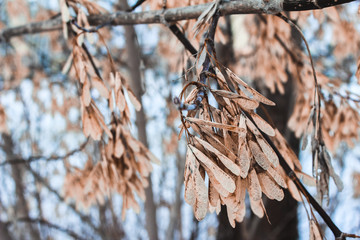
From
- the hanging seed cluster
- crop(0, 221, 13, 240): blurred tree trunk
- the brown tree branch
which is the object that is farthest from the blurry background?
the hanging seed cluster

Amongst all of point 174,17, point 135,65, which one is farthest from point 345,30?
point 174,17

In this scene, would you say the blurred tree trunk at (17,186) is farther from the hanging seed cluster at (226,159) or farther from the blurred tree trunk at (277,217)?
the hanging seed cluster at (226,159)

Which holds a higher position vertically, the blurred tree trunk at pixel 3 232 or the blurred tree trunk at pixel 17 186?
the blurred tree trunk at pixel 17 186

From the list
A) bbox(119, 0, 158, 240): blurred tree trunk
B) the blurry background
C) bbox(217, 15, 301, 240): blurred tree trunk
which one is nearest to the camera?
bbox(119, 0, 158, 240): blurred tree trunk

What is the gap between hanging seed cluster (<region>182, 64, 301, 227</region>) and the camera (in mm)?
515

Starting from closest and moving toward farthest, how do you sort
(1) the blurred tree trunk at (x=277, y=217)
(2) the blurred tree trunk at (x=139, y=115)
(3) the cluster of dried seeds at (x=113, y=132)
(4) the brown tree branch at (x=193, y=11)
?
(4) the brown tree branch at (x=193, y=11)
(3) the cluster of dried seeds at (x=113, y=132)
(2) the blurred tree trunk at (x=139, y=115)
(1) the blurred tree trunk at (x=277, y=217)

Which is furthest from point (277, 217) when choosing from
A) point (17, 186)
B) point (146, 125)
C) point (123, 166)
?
point (17, 186)

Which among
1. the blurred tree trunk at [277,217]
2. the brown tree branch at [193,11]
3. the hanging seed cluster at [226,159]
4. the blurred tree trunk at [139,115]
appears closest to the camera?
the hanging seed cluster at [226,159]

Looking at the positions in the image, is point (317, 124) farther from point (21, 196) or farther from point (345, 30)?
point (21, 196)

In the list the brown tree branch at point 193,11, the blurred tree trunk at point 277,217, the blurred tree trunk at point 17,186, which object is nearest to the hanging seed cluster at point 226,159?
the brown tree branch at point 193,11

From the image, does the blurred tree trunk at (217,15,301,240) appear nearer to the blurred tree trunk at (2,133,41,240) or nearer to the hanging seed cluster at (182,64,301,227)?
the blurred tree trunk at (2,133,41,240)

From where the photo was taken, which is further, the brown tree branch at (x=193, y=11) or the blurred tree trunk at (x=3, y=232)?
the blurred tree trunk at (x=3, y=232)

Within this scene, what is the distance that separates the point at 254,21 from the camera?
6.14ft

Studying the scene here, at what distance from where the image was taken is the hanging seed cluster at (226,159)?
0.51m
